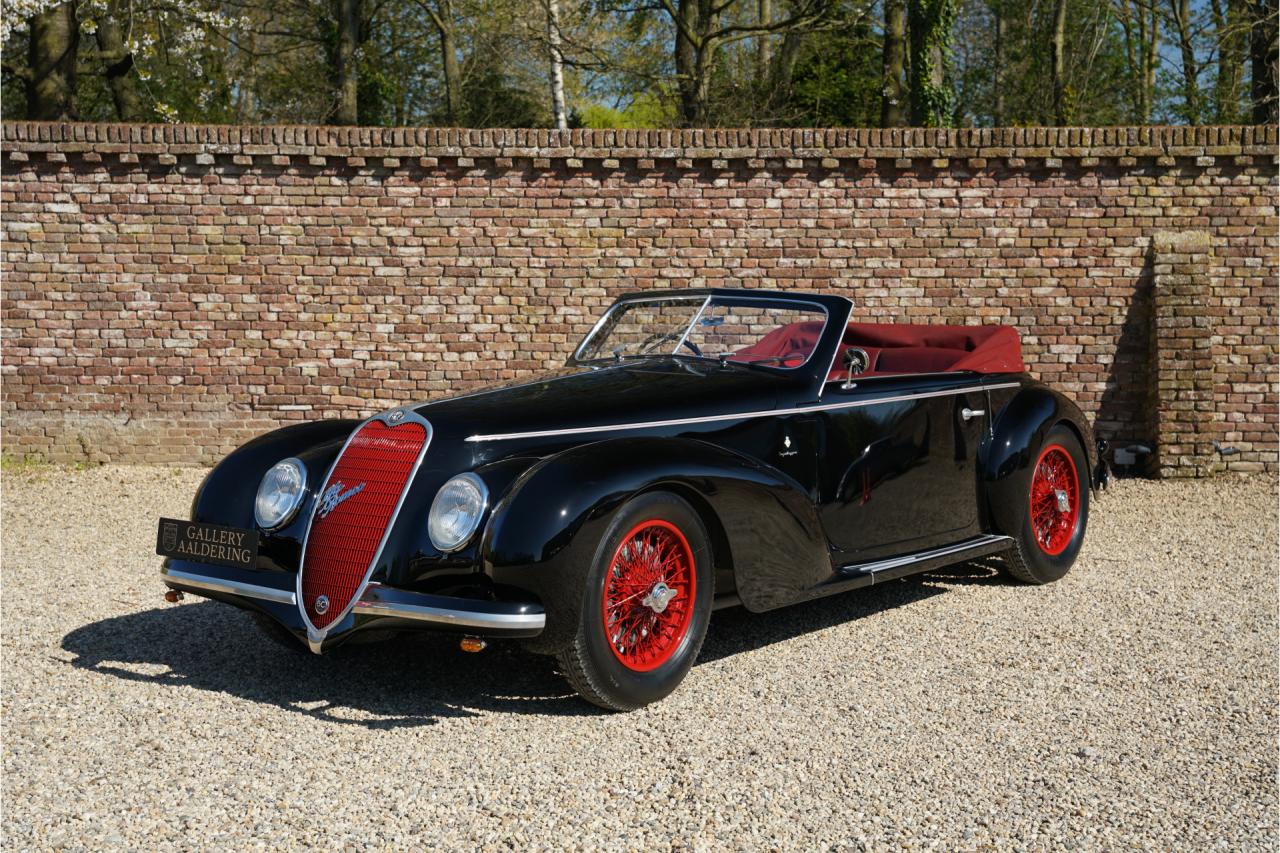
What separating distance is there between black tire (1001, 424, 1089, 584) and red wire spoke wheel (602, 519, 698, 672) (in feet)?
8.04

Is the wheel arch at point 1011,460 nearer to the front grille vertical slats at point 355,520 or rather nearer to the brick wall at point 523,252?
the front grille vertical slats at point 355,520

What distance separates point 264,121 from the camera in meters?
25.6

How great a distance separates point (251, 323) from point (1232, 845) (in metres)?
8.94

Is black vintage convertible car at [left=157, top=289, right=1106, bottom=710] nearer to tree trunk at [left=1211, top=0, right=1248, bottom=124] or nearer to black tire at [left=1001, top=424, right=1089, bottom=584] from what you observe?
black tire at [left=1001, top=424, right=1089, bottom=584]

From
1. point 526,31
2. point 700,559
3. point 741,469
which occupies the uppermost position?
point 526,31

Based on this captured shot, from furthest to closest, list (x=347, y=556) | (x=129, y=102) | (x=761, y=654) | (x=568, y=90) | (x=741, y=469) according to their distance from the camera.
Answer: (x=568, y=90) < (x=129, y=102) < (x=761, y=654) < (x=741, y=469) < (x=347, y=556)

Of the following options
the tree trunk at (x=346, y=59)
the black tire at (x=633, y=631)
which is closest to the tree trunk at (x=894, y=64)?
the tree trunk at (x=346, y=59)

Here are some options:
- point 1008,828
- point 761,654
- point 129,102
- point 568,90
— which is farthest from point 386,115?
point 1008,828

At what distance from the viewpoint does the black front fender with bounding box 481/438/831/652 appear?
410cm

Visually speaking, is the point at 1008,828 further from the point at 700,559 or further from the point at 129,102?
the point at 129,102

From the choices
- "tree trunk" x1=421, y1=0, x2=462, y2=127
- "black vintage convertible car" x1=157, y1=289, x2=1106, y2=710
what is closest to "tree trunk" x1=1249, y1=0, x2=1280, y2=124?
"black vintage convertible car" x1=157, y1=289, x2=1106, y2=710

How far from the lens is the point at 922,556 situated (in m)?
5.64

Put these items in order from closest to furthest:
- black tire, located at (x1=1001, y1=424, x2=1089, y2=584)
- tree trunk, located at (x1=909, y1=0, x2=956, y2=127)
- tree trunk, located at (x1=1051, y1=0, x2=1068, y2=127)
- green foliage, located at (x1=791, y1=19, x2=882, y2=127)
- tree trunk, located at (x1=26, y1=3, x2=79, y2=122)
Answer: black tire, located at (x1=1001, y1=424, x2=1089, y2=584)
tree trunk, located at (x1=26, y1=3, x2=79, y2=122)
tree trunk, located at (x1=909, y1=0, x2=956, y2=127)
green foliage, located at (x1=791, y1=19, x2=882, y2=127)
tree trunk, located at (x1=1051, y1=0, x2=1068, y2=127)

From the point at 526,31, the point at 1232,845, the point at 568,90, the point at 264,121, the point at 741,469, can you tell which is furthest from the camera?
the point at 568,90
